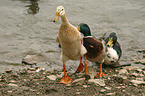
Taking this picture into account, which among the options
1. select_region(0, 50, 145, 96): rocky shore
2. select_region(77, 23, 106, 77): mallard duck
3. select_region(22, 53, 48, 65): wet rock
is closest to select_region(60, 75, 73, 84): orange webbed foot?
select_region(0, 50, 145, 96): rocky shore

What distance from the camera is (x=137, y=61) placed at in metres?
7.04

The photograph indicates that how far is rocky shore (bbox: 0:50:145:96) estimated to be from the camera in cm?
469

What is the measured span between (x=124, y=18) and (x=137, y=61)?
446cm

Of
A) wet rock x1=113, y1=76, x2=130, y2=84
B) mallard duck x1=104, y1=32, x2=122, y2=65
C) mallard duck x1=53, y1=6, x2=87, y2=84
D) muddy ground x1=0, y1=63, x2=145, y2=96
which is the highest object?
mallard duck x1=53, y1=6, x2=87, y2=84

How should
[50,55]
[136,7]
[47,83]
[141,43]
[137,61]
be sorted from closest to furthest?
[47,83] → [137,61] → [50,55] → [141,43] → [136,7]

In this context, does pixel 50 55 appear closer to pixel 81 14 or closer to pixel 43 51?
pixel 43 51

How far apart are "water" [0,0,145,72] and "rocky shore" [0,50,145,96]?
27.6 inches

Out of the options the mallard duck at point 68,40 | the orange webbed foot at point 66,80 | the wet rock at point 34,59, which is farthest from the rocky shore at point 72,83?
the wet rock at point 34,59

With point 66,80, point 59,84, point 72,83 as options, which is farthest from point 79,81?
point 59,84

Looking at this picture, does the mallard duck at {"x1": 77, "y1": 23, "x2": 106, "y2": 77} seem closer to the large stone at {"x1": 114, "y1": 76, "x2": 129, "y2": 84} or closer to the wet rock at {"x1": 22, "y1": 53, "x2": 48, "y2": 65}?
the large stone at {"x1": 114, "y1": 76, "x2": 129, "y2": 84}

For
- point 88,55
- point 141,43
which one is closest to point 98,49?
point 88,55

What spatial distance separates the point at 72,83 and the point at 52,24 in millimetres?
5262

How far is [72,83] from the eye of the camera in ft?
17.4

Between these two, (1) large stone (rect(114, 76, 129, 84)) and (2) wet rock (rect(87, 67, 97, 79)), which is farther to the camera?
(2) wet rock (rect(87, 67, 97, 79))
